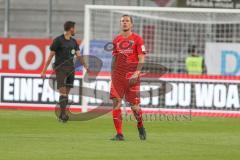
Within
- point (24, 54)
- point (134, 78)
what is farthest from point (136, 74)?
point (24, 54)

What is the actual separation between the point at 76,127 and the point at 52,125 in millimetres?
688

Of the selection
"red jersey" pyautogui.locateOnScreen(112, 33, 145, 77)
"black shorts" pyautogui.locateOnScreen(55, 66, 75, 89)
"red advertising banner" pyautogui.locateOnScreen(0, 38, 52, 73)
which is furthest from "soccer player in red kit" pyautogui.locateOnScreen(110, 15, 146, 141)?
"red advertising banner" pyautogui.locateOnScreen(0, 38, 52, 73)

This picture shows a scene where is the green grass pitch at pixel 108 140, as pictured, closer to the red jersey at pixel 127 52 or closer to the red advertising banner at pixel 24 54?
the red jersey at pixel 127 52

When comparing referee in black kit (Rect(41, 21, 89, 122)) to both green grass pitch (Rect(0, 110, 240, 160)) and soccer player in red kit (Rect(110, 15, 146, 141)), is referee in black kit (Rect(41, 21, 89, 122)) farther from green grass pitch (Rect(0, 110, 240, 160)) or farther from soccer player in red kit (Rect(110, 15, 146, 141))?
soccer player in red kit (Rect(110, 15, 146, 141))

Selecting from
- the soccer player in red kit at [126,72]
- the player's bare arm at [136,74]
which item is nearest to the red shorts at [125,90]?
the soccer player in red kit at [126,72]

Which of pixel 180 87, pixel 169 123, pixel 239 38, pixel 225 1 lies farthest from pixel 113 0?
pixel 169 123

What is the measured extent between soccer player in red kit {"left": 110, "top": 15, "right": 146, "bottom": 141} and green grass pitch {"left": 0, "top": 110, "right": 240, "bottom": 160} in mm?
478

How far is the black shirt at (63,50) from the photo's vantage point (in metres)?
20.1

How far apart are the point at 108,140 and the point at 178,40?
35.3 ft

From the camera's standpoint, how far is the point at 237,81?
2316 centimetres

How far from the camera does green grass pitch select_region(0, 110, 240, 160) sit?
1281cm

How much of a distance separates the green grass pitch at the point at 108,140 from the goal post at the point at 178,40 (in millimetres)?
1629

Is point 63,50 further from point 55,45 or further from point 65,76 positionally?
point 65,76

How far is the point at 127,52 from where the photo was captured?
15.3 meters
